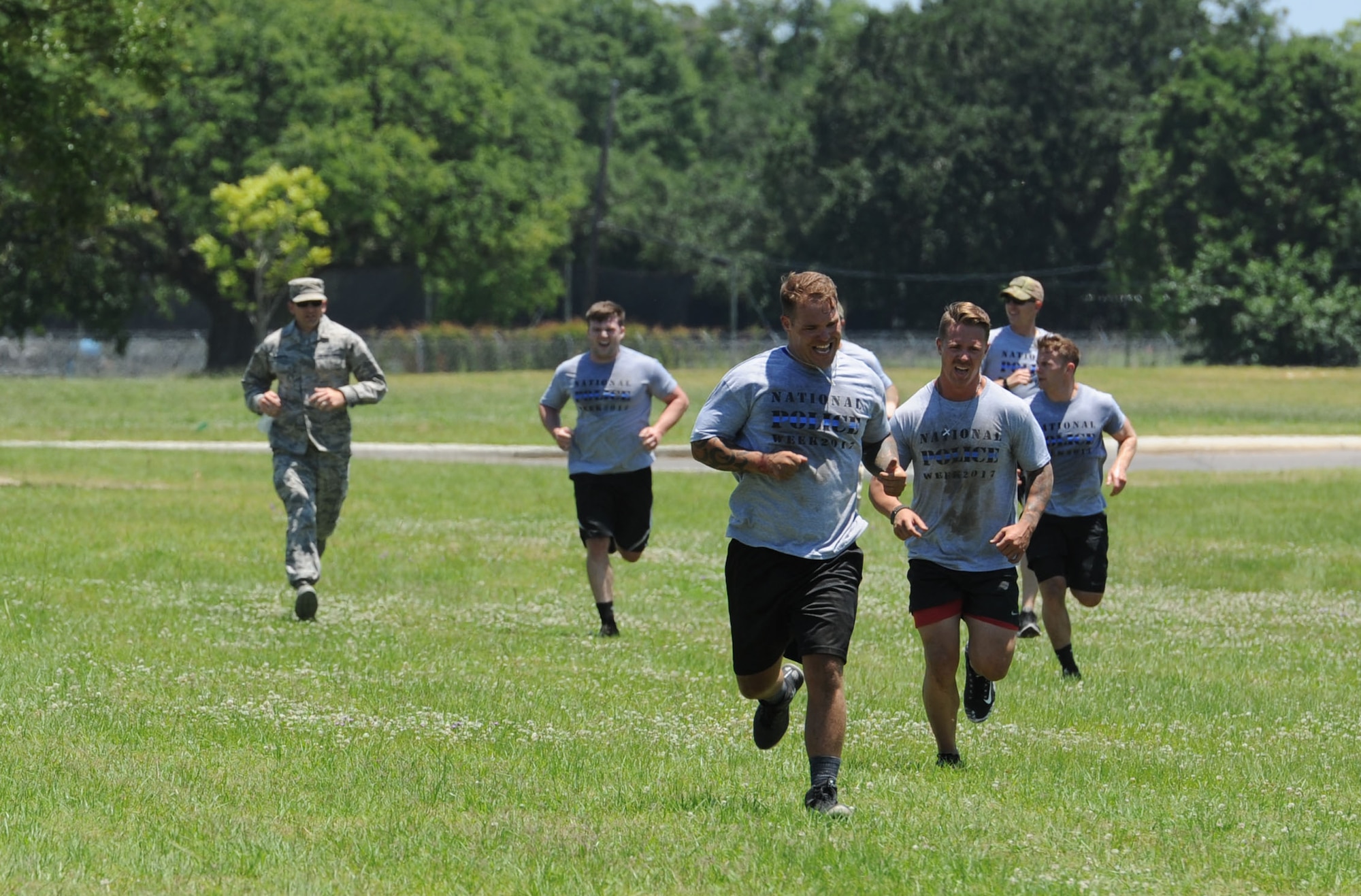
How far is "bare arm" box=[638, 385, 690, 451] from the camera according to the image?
1155 centimetres

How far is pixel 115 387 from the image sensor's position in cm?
5344

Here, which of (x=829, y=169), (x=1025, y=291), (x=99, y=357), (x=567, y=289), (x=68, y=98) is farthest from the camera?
(x=567, y=289)

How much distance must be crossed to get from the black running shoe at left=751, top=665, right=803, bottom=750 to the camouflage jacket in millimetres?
5297

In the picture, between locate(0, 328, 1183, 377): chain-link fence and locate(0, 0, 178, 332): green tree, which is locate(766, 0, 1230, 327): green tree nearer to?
locate(0, 328, 1183, 377): chain-link fence

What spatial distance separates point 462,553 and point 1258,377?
46.7 metres

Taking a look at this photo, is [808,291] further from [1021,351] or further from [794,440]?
[1021,351]

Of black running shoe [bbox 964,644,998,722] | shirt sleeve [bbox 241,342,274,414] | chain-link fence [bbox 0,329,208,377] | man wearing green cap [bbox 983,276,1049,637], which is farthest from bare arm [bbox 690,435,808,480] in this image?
chain-link fence [bbox 0,329,208,377]

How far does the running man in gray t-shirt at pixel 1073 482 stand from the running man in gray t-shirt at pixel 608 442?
248 cm

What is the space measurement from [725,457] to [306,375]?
5.97 meters

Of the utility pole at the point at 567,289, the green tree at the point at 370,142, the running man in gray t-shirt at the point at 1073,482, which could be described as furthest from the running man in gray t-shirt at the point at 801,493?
the utility pole at the point at 567,289

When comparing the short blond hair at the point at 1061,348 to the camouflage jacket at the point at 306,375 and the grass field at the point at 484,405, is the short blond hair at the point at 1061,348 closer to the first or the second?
the camouflage jacket at the point at 306,375

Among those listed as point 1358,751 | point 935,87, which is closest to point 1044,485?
point 1358,751

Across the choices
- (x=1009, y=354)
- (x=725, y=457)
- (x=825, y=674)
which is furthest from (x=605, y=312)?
(x=825, y=674)

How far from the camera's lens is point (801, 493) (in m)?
6.86
